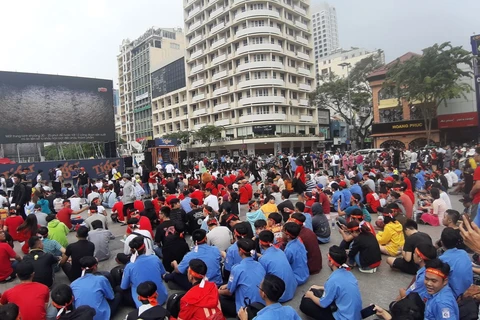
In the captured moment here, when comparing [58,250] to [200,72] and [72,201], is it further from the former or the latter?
[200,72]

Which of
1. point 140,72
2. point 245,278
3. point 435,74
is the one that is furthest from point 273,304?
point 140,72

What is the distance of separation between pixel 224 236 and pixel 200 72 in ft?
149

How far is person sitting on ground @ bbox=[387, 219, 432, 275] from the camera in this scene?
4.50 meters

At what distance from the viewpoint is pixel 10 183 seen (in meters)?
12.6

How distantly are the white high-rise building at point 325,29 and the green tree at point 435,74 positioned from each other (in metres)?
106

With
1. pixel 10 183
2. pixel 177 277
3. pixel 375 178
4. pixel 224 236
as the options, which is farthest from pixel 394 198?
pixel 10 183

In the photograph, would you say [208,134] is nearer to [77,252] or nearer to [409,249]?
[77,252]

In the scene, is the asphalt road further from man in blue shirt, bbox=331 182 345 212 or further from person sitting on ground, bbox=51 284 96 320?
man in blue shirt, bbox=331 182 345 212

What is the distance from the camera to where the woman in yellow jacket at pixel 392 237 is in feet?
18.4

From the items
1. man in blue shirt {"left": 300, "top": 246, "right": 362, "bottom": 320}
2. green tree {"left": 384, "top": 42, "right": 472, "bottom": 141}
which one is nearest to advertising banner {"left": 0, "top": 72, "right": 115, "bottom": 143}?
man in blue shirt {"left": 300, "top": 246, "right": 362, "bottom": 320}

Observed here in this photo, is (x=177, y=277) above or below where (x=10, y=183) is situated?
below

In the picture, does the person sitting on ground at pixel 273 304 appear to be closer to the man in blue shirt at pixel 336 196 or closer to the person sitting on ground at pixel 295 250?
the person sitting on ground at pixel 295 250

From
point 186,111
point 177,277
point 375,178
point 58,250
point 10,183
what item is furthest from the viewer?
point 186,111

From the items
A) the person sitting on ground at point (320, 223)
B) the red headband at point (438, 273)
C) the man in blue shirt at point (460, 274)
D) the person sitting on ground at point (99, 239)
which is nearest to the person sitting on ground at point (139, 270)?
the person sitting on ground at point (99, 239)
